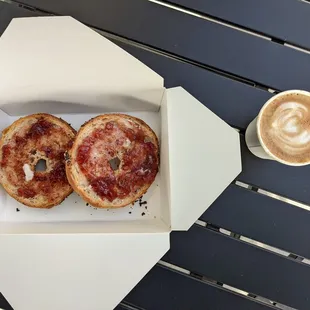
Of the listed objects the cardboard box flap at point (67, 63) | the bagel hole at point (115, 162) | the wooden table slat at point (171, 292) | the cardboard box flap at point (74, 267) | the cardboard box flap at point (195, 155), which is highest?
the cardboard box flap at point (67, 63)

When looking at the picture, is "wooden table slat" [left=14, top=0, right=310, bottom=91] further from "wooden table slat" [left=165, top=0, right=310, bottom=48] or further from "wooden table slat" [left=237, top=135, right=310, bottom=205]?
"wooden table slat" [left=237, top=135, right=310, bottom=205]

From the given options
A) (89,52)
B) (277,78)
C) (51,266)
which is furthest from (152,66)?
(51,266)

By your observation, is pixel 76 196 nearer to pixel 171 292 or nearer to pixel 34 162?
pixel 34 162

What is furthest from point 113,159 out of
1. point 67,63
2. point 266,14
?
point 266,14

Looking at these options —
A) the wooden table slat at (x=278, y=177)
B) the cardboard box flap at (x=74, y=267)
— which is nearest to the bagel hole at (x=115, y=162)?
the cardboard box flap at (x=74, y=267)

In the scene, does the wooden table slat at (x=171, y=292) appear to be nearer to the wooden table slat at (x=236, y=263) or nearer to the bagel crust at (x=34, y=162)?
the wooden table slat at (x=236, y=263)

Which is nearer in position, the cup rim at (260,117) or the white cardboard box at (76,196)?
the white cardboard box at (76,196)

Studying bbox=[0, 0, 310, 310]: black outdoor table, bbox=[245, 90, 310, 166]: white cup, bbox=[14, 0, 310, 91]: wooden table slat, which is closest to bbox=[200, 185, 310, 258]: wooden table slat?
bbox=[0, 0, 310, 310]: black outdoor table
